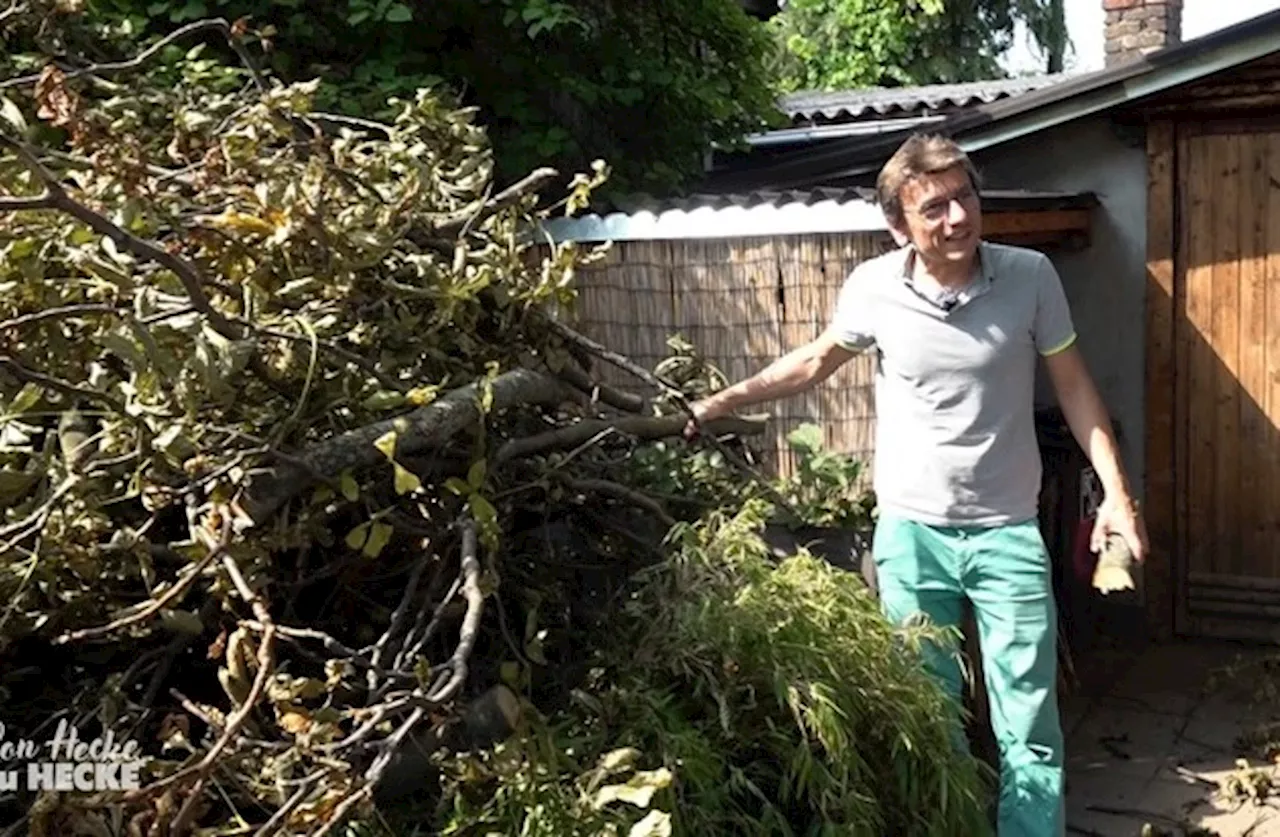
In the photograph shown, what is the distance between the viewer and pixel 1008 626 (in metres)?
3.28

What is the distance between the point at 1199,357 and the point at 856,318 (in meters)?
3.42

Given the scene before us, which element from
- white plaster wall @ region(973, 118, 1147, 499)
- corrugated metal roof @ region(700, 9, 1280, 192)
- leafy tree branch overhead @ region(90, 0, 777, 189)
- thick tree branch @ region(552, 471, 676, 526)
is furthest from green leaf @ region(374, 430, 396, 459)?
corrugated metal roof @ region(700, 9, 1280, 192)

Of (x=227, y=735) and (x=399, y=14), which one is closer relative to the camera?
(x=227, y=735)

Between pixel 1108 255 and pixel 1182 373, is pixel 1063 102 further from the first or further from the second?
pixel 1182 373

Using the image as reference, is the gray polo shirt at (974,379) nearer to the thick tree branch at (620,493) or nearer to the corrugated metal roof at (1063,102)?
the thick tree branch at (620,493)

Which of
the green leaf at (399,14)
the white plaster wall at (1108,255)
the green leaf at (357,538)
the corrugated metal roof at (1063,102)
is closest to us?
the green leaf at (357,538)

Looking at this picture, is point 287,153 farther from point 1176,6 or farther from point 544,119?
point 1176,6

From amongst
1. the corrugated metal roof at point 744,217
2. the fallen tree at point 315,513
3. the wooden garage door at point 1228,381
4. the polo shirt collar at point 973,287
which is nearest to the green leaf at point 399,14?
the corrugated metal roof at point 744,217

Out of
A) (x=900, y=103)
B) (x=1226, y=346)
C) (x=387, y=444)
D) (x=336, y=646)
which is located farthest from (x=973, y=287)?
(x=900, y=103)

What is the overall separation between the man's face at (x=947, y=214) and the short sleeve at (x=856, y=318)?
25cm

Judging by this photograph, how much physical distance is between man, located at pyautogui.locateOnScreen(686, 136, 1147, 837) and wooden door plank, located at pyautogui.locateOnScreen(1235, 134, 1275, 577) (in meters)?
3.19

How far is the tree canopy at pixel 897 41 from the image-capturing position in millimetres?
18891

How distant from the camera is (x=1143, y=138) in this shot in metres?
6.21

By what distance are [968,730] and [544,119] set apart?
13.0ft
